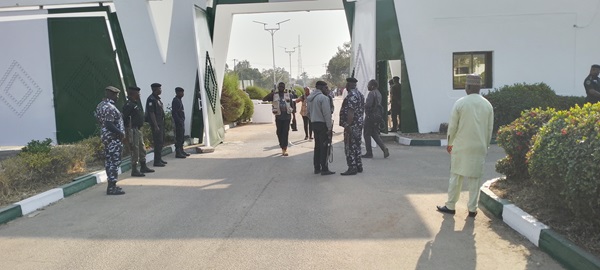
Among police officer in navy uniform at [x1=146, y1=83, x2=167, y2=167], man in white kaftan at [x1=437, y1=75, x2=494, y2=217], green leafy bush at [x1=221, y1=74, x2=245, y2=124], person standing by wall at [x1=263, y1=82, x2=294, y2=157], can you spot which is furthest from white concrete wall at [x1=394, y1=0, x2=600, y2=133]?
green leafy bush at [x1=221, y1=74, x2=245, y2=124]

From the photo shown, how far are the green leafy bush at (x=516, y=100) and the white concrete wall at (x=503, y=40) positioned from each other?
82cm

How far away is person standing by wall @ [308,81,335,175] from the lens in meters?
7.85

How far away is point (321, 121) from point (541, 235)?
422cm

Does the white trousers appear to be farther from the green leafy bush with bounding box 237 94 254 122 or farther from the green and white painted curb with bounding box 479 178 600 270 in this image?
the green leafy bush with bounding box 237 94 254 122

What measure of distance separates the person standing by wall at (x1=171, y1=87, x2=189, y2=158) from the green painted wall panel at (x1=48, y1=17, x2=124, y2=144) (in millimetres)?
3325

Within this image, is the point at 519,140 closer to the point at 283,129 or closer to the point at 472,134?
the point at 472,134

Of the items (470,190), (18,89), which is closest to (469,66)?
(470,190)

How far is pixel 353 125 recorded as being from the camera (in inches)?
→ 311

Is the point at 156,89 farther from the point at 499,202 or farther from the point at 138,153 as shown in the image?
the point at 499,202

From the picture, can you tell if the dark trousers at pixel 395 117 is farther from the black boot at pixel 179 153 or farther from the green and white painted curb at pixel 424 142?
the black boot at pixel 179 153

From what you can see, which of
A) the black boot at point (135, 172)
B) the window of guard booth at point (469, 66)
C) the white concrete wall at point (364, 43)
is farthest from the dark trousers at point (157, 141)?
the window of guard booth at point (469, 66)

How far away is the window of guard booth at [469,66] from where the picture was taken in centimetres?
1265

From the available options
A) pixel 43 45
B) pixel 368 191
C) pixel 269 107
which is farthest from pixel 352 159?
pixel 269 107

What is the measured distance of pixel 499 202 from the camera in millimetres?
5273
